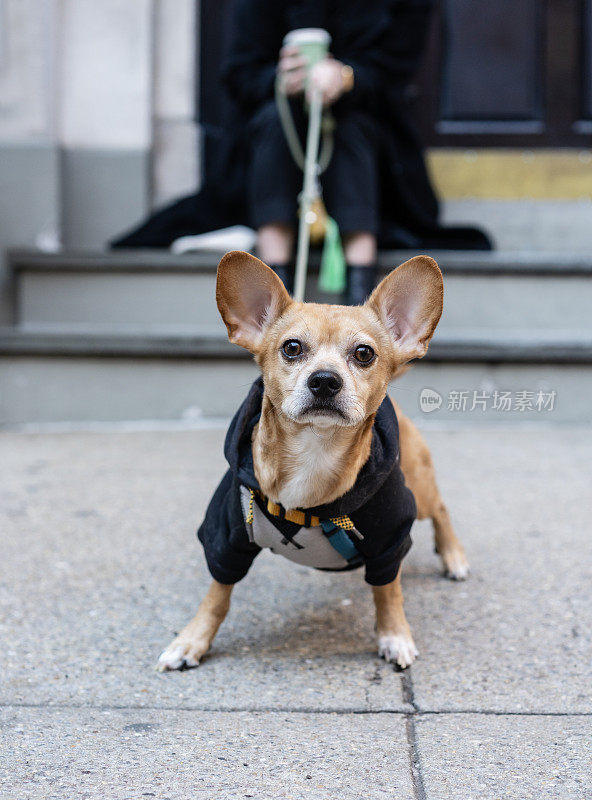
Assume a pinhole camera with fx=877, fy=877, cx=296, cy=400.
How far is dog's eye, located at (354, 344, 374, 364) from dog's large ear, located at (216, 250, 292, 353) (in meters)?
0.22

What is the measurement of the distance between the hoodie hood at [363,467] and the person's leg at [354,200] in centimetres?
207

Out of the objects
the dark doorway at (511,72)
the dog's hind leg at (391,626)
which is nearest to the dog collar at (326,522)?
the dog's hind leg at (391,626)

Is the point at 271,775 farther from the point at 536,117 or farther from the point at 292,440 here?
the point at 536,117

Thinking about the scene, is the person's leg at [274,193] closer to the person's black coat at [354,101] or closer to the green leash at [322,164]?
the green leash at [322,164]

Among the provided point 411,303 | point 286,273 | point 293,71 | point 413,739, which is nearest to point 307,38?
point 293,71

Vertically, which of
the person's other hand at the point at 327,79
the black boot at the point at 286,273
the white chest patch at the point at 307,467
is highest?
the person's other hand at the point at 327,79

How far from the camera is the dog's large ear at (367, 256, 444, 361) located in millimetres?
2061

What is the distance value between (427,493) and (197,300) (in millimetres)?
2377

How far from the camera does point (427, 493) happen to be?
2559 millimetres

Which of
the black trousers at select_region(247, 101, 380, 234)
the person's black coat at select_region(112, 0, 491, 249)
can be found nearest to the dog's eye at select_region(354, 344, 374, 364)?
the black trousers at select_region(247, 101, 380, 234)

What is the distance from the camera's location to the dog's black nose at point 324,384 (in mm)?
1897

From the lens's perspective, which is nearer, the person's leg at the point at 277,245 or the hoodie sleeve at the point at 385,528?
the hoodie sleeve at the point at 385,528

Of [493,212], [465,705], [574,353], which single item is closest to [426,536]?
[465,705]

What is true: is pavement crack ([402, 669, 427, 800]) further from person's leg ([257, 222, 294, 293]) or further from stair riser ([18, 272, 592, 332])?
stair riser ([18, 272, 592, 332])
